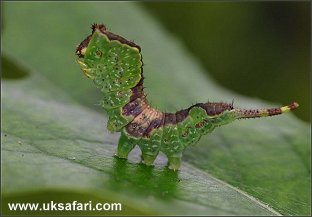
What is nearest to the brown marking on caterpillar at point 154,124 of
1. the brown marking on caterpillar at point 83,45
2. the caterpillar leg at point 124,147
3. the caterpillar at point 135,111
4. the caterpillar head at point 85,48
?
the caterpillar at point 135,111

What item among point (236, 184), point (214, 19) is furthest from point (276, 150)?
point (214, 19)

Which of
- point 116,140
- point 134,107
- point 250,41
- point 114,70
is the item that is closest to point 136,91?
point 134,107

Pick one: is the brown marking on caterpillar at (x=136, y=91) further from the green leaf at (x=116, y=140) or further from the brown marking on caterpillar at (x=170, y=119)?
the green leaf at (x=116, y=140)

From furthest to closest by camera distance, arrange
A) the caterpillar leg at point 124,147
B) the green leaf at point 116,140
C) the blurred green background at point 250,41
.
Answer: the blurred green background at point 250,41 < the caterpillar leg at point 124,147 < the green leaf at point 116,140

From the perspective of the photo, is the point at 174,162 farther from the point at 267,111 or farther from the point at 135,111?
the point at 267,111

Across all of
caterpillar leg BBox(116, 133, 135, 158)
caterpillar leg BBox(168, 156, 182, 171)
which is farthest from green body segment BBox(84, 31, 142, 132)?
caterpillar leg BBox(168, 156, 182, 171)

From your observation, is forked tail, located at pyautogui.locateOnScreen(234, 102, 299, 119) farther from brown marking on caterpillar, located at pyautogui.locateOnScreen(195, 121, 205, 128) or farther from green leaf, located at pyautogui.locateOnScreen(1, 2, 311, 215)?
green leaf, located at pyautogui.locateOnScreen(1, 2, 311, 215)
